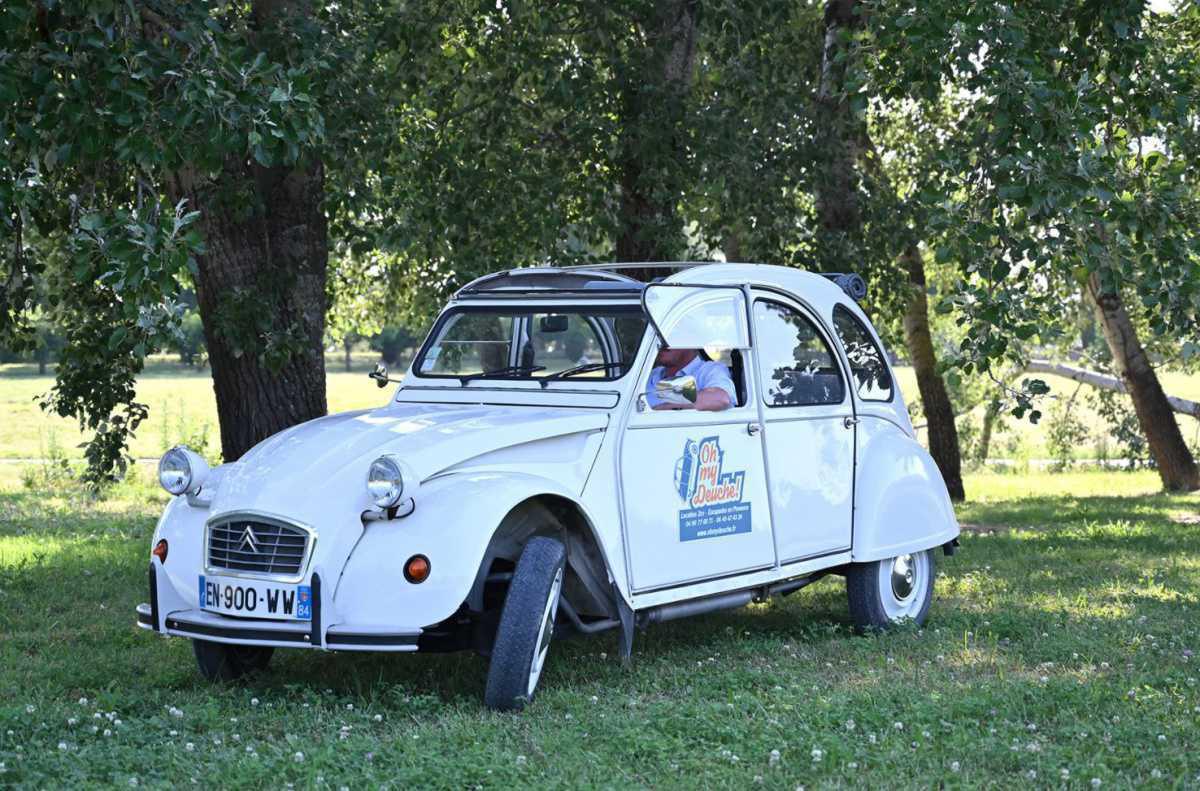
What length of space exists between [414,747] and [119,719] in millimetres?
1321

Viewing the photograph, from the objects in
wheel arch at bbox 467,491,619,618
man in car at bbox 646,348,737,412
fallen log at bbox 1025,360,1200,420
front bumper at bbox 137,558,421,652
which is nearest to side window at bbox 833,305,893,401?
man in car at bbox 646,348,737,412

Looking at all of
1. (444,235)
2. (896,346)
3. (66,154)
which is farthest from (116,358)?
(896,346)

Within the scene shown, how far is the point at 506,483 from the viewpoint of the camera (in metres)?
6.16

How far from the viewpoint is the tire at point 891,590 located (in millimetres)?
8102

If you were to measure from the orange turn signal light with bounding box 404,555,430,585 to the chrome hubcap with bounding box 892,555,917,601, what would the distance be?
3410mm

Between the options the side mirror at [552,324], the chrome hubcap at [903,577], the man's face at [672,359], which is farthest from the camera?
the chrome hubcap at [903,577]

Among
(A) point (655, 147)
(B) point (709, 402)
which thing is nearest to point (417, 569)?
(B) point (709, 402)

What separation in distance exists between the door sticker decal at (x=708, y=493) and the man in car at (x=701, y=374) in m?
0.22

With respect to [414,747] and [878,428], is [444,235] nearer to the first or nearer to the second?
[878,428]

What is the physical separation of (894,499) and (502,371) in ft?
7.61

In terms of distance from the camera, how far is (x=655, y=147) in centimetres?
1113

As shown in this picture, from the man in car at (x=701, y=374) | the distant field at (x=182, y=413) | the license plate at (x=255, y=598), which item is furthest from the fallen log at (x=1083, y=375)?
the license plate at (x=255, y=598)

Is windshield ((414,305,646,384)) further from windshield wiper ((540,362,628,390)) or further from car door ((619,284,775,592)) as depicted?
car door ((619,284,775,592))

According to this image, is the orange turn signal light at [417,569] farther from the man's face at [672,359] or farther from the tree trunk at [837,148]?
the tree trunk at [837,148]
